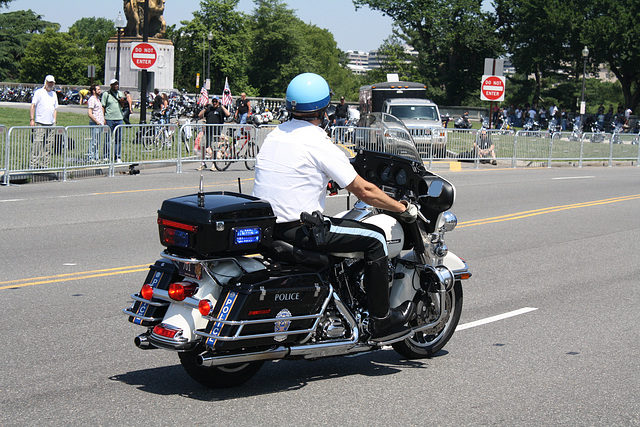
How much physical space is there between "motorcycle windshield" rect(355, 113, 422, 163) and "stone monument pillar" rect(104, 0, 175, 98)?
176 feet

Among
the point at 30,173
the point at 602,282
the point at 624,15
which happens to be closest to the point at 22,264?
the point at 602,282

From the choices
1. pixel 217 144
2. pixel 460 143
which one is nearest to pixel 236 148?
pixel 217 144

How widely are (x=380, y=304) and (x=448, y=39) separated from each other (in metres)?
79.5

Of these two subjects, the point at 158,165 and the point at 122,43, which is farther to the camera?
the point at 122,43

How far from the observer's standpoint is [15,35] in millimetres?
104438

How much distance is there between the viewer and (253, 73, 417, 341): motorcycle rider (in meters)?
5.15

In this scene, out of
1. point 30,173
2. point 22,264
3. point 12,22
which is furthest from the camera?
point 12,22

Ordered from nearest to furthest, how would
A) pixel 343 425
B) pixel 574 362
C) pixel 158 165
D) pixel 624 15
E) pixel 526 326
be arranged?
pixel 343 425 → pixel 574 362 → pixel 526 326 → pixel 158 165 → pixel 624 15

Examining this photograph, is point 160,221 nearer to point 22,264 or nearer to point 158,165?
point 22,264

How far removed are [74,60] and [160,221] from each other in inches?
4201

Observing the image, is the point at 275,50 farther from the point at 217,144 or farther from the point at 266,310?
the point at 266,310

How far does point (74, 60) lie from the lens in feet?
346

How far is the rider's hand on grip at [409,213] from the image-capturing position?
5477 mm

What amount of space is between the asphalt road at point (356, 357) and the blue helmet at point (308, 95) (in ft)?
6.04
